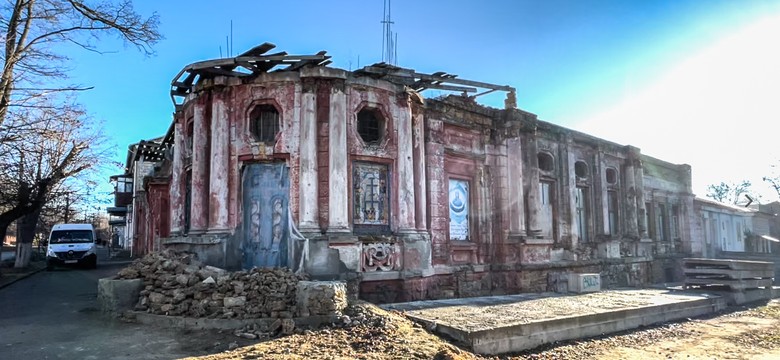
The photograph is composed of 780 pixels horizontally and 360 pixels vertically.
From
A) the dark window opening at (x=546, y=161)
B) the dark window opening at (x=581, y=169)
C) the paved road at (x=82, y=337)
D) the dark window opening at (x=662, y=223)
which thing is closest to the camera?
the paved road at (x=82, y=337)

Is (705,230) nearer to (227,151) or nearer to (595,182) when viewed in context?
(595,182)

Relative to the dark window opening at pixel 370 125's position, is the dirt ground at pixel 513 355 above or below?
below

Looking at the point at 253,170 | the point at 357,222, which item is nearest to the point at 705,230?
the point at 357,222

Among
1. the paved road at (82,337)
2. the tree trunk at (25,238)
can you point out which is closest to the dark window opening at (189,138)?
the paved road at (82,337)

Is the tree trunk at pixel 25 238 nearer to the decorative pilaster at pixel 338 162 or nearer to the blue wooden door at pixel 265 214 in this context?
the blue wooden door at pixel 265 214

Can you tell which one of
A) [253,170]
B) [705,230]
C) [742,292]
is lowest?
[742,292]

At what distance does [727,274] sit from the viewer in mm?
15977

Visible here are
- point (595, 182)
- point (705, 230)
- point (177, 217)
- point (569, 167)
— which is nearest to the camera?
point (177, 217)

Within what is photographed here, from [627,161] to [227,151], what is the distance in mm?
16268

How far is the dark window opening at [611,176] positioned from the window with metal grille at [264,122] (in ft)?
46.7

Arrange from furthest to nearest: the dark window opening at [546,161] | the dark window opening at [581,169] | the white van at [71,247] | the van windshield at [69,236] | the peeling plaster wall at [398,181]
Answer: the van windshield at [69,236] < the white van at [71,247] < the dark window opening at [581,169] < the dark window opening at [546,161] < the peeling plaster wall at [398,181]

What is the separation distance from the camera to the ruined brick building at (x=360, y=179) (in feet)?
37.5

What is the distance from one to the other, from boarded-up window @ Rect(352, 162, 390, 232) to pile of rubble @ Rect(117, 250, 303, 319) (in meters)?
2.66

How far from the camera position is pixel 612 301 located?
12.8m
